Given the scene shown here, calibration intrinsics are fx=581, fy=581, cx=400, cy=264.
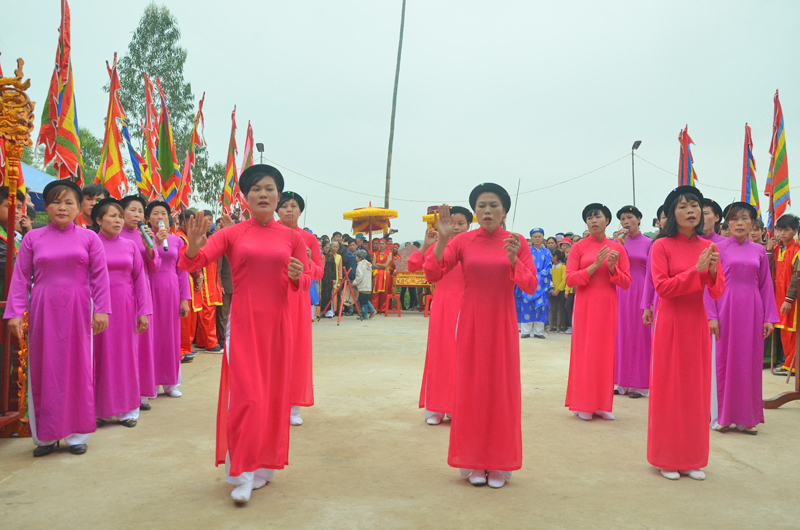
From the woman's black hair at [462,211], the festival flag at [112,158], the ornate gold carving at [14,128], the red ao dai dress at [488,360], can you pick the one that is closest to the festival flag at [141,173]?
the festival flag at [112,158]

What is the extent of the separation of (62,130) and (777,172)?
29.7 ft

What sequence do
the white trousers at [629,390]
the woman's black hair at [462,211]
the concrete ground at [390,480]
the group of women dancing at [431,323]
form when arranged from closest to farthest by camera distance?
1. the concrete ground at [390,480]
2. the group of women dancing at [431,323]
3. the woman's black hair at [462,211]
4. the white trousers at [629,390]

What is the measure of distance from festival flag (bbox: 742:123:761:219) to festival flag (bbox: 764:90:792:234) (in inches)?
30.5

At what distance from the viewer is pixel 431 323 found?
5469 mm

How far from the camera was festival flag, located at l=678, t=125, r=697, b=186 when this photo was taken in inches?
343

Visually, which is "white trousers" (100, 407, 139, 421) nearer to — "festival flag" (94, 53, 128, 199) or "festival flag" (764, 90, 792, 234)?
"festival flag" (94, 53, 128, 199)

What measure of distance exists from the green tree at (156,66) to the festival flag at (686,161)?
21.6m

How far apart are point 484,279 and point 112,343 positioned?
3.23 metres

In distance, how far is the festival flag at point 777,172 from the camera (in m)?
7.77

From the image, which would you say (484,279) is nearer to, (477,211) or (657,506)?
(477,211)

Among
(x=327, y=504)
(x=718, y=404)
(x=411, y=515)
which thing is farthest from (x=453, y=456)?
(x=718, y=404)

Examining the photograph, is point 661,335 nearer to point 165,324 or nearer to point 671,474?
point 671,474

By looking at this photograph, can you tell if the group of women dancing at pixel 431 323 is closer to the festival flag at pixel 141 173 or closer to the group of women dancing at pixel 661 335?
the group of women dancing at pixel 661 335

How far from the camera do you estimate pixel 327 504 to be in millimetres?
3316
